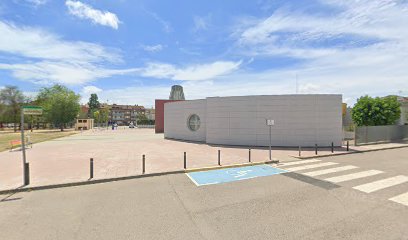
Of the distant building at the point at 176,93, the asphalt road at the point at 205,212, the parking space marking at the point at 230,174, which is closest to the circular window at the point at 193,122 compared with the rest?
the parking space marking at the point at 230,174

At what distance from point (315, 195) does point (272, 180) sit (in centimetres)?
207

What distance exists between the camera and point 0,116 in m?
55.0

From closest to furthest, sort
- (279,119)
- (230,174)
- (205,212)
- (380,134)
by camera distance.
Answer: (205,212) < (230,174) < (279,119) < (380,134)

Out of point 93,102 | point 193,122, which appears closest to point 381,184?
point 193,122

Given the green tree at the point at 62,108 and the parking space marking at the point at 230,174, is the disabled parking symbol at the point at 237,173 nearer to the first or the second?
the parking space marking at the point at 230,174

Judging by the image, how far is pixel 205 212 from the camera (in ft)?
19.8

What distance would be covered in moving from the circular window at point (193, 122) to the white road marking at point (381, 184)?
18.6 meters

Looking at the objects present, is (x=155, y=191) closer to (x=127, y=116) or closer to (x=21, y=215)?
(x=21, y=215)

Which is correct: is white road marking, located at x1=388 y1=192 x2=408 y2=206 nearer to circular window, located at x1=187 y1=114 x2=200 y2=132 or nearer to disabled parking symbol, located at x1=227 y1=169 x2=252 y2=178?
disabled parking symbol, located at x1=227 y1=169 x2=252 y2=178

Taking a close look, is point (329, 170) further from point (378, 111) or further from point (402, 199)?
point (378, 111)

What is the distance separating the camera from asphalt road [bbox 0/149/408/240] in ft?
16.1

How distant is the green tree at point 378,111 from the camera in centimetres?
2500

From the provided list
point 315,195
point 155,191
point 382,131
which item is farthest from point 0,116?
point 382,131

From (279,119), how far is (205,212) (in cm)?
1564
